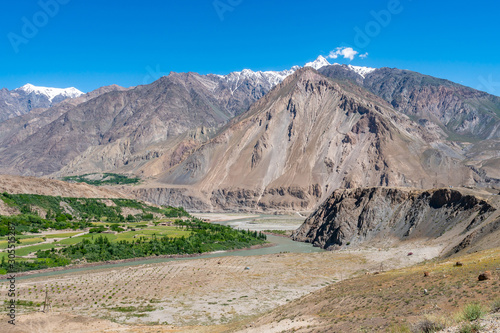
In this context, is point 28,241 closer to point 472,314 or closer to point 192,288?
point 192,288

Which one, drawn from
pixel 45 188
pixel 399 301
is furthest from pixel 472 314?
pixel 45 188

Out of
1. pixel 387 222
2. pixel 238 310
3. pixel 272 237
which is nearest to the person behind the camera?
pixel 238 310

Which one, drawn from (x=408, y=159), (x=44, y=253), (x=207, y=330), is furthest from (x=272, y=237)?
(x=408, y=159)

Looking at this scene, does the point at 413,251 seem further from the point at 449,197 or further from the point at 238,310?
the point at 238,310

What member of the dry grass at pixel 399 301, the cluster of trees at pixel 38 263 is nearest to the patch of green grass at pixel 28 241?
the cluster of trees at pixel 38 263

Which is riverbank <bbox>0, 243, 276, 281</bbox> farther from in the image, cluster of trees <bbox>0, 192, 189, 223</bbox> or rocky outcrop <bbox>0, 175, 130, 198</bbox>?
rocky outcrop <bbox>0, 175, 130, 198</bbox>

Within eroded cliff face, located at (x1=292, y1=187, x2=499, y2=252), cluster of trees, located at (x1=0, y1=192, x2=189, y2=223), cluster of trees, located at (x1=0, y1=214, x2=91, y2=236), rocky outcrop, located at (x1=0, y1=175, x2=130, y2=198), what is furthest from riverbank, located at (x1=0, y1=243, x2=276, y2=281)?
rocky outcrop, located at (x1=0, y1=175, x2=130, y2=198)

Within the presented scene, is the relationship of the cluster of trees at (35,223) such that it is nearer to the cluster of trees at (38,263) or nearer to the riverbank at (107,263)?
the cluster of trees at (38,263)

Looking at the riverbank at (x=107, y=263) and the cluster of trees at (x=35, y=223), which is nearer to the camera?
the riverbank at (x=107, y=263)
